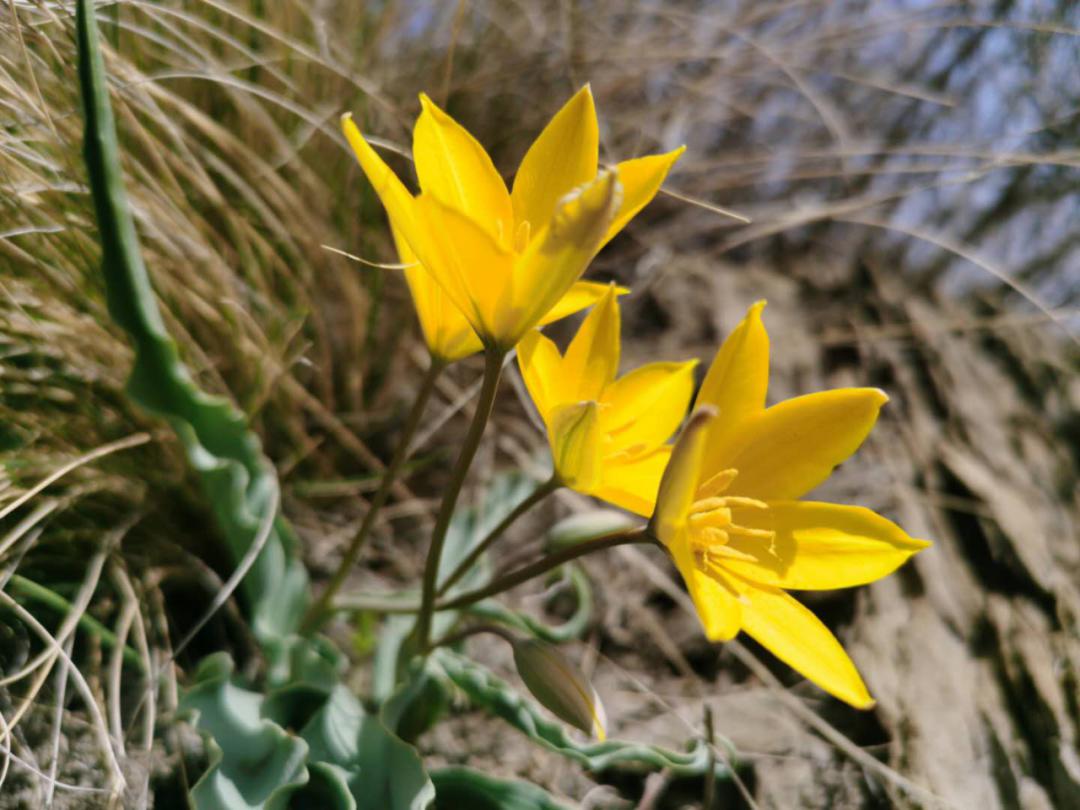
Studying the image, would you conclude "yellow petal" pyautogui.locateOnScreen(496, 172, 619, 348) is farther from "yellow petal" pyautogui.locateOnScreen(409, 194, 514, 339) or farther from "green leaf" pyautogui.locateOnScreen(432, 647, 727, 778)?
"green leaf" pyautogui.locateOnScreen(432, 647, 727, 778)

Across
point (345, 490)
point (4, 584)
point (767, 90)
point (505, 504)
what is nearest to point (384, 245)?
point (345, 490)

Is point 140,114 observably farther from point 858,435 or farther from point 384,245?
point 858,435

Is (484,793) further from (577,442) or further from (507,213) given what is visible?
(507,213)

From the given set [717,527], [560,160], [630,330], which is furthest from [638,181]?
[630,330]

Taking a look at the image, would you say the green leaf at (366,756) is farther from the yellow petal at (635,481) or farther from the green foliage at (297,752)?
the yellow petal at (635,481)

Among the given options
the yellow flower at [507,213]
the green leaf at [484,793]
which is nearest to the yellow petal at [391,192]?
the yellow flower at [507,213]

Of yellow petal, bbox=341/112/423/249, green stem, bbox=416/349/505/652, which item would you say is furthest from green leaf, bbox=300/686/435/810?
yellow petal, bbox=341/112/423/249
